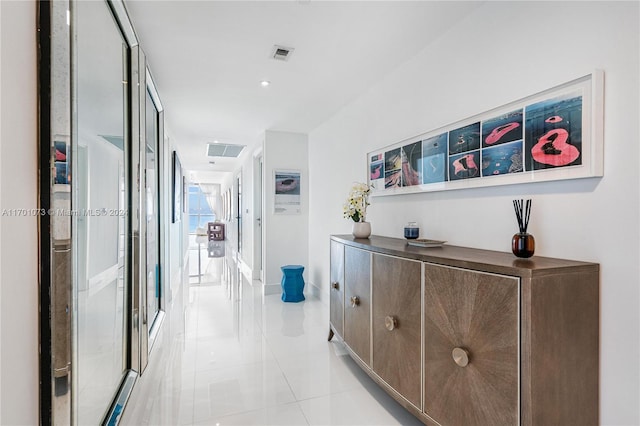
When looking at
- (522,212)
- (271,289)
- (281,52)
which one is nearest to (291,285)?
(271,289)

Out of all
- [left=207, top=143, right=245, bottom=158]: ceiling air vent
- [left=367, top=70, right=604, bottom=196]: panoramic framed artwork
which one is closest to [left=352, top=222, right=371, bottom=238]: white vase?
[left=367, top=70, right=604, bottom=196]: panoramic framed artwork

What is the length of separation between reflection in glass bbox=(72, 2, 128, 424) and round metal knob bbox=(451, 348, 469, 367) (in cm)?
156

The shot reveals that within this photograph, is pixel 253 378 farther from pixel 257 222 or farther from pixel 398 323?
pixel 257 222

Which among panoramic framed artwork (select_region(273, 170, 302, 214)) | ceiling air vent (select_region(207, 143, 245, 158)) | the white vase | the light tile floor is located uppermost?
ceiling air vent (select_region(207, 143, 245, 158))

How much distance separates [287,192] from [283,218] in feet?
1.41

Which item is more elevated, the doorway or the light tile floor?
the doorway

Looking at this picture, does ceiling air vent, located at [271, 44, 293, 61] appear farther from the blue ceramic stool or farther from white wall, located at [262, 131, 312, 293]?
the blue ceramic stool

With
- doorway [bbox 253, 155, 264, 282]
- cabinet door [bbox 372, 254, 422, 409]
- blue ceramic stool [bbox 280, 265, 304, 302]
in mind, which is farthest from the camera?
doorway [bbox 253, 155, 264, 282]

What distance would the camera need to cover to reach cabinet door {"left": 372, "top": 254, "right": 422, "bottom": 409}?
1.84m

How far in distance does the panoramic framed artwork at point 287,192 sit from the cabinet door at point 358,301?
2.59 meters

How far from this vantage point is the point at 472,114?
6.81ft

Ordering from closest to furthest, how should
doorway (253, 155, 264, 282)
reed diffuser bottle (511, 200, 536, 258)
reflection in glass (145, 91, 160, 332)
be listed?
1. reed diffuser bottle (511, 200, 536, 258)
2. reflection in glass (145, 91, 160, 332)
3. doorway (253, 155, 264, 282)

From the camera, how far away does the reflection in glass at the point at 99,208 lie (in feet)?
4.19

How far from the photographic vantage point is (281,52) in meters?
2.57
